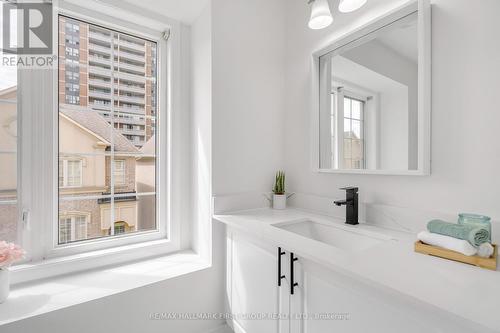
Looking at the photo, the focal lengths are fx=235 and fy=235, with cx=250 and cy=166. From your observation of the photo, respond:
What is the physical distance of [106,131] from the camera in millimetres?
1453

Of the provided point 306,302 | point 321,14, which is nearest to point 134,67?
point 321,14

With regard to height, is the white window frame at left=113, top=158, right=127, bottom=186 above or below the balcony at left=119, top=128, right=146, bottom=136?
below

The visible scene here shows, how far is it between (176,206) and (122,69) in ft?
3.13

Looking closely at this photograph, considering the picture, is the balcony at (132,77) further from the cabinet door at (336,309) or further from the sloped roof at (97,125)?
the cabinet door at (336,309)

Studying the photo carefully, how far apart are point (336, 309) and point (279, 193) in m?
0.87

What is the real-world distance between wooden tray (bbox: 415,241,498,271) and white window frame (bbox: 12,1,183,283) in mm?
1355

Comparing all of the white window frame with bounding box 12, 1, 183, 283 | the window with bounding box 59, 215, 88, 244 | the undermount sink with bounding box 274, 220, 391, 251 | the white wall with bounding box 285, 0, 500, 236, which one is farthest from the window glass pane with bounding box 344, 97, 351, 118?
the window with bounding box 59, 215, 88, 244

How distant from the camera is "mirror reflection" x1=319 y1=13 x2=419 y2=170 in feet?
3.44

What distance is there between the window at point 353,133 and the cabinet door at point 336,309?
25.8 inches

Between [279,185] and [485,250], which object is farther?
[279,185]

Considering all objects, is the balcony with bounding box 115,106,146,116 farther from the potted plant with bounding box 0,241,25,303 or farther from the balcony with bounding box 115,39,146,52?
the potted plant with bounding box 0,241,25,303

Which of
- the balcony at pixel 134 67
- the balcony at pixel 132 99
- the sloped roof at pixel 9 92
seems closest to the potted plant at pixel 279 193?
the balcony at pixel 132 99

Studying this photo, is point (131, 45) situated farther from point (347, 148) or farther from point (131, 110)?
point (347, 148)

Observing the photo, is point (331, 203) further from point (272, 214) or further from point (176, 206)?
point (176, 206)
